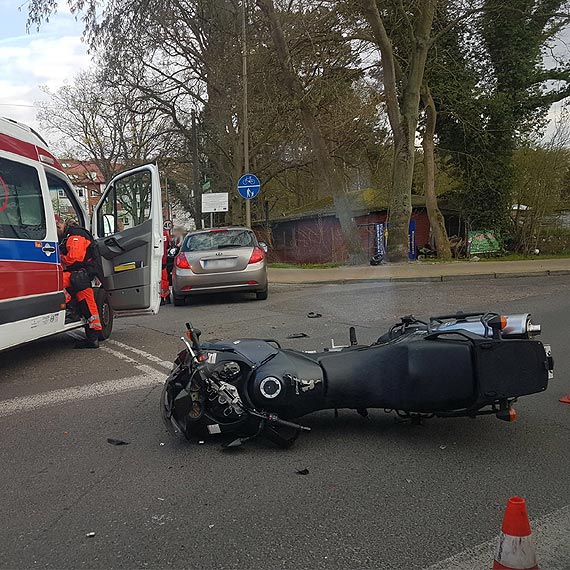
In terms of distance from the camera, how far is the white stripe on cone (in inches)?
98.3

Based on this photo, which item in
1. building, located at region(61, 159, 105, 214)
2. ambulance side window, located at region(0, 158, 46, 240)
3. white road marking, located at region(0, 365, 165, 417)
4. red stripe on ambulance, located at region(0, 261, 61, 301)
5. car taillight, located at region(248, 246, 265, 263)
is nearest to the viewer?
white road marking, located at region(0, 365, 165, 417)

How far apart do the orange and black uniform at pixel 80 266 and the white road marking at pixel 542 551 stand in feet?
18.5

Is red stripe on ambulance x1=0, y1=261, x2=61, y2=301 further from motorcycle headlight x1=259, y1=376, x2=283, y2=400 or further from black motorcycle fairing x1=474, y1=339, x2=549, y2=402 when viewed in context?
black motorcycle fairing x1=474, y1=339, x2=549, y2=402

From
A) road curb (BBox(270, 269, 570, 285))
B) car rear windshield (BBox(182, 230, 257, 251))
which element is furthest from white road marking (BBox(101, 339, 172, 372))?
road curb (BBox(270, 269, 570, 285))

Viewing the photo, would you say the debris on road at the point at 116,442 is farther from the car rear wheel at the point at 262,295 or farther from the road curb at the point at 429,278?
the road curb at the point at 429,278

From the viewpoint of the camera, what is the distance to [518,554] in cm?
250

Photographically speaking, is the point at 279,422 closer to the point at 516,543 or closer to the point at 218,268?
the point at 516,543

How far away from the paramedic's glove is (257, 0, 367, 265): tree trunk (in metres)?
13.3

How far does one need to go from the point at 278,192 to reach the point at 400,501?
38.9 metres

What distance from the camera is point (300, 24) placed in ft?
62.4

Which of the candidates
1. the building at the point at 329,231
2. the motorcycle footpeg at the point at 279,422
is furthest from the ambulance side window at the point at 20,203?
the building at the point at 329,231

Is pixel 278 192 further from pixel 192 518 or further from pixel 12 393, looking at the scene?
pixel 192 518

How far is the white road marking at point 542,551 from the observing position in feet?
9.04

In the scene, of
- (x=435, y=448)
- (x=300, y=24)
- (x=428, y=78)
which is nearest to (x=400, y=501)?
(x=435, y=448)
